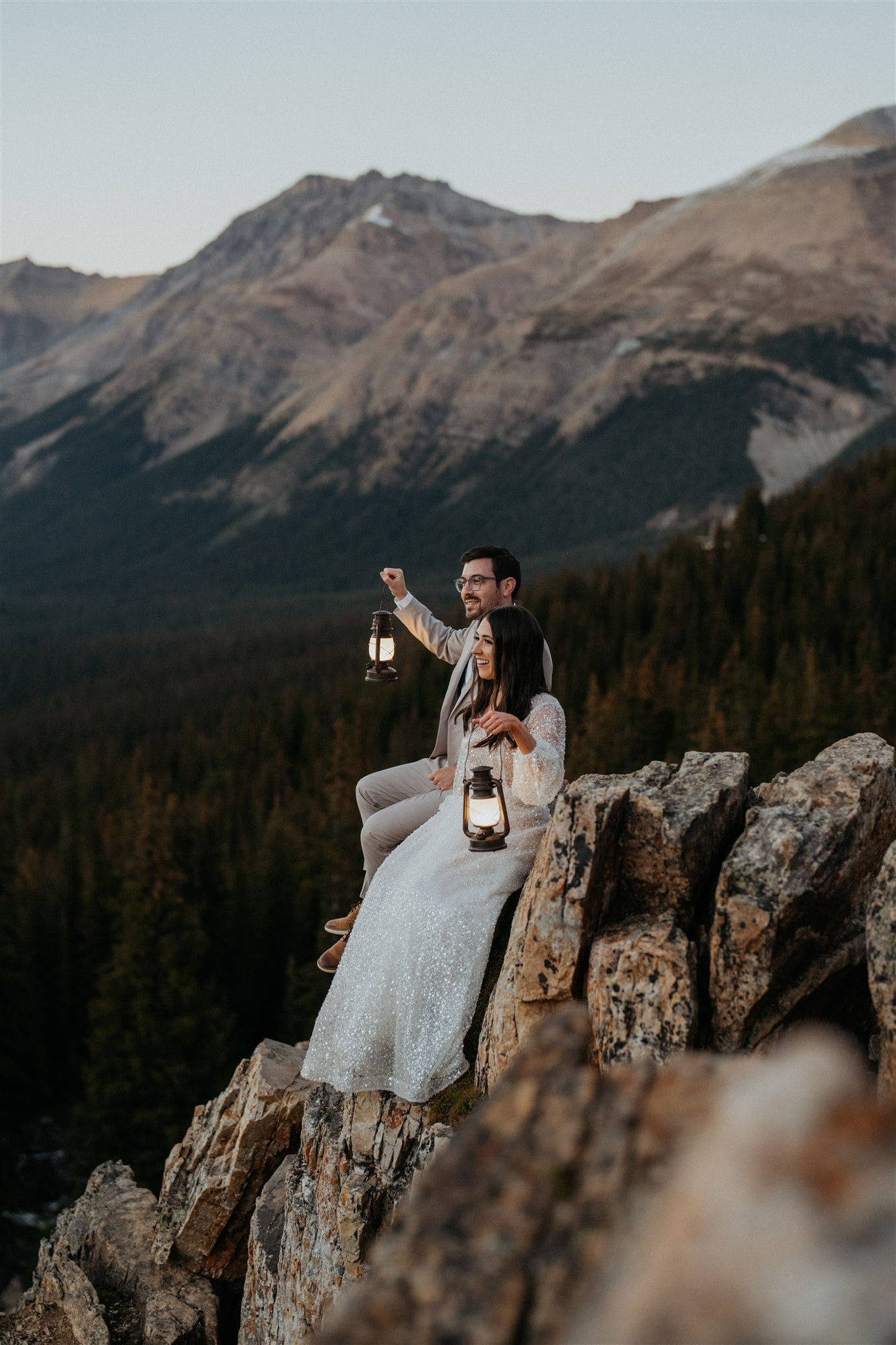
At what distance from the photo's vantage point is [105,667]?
14575cm

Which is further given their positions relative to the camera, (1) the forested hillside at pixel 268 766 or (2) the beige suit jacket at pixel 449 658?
(1) the forested hillside at pixel 268 766

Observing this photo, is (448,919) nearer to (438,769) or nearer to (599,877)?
(599,877)

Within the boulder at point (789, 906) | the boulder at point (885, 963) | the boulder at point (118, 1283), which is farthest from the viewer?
the boulder at point (118, 1283)

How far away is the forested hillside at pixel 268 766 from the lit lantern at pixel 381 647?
26.2m

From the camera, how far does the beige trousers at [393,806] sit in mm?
9070

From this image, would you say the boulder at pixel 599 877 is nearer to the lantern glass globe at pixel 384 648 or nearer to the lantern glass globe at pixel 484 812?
the lantern glass globe at pixel 484 812

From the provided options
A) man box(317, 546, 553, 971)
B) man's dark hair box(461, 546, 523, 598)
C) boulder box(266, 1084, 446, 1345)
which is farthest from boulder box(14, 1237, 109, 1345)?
man's dark hair box(461, 546, 523, 598)

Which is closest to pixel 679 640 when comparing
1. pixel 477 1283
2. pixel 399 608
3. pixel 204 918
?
pixel 204 918

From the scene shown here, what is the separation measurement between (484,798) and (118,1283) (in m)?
7.39

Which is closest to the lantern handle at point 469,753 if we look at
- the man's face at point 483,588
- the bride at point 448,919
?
the bride at point 448,919

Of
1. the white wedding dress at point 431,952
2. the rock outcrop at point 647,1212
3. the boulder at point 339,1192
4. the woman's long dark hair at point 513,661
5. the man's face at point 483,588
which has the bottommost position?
the boulder at point 339,1192

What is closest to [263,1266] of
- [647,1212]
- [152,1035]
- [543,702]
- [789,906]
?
[543,702]

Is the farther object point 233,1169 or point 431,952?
point 233,1169

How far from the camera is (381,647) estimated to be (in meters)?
10.3
